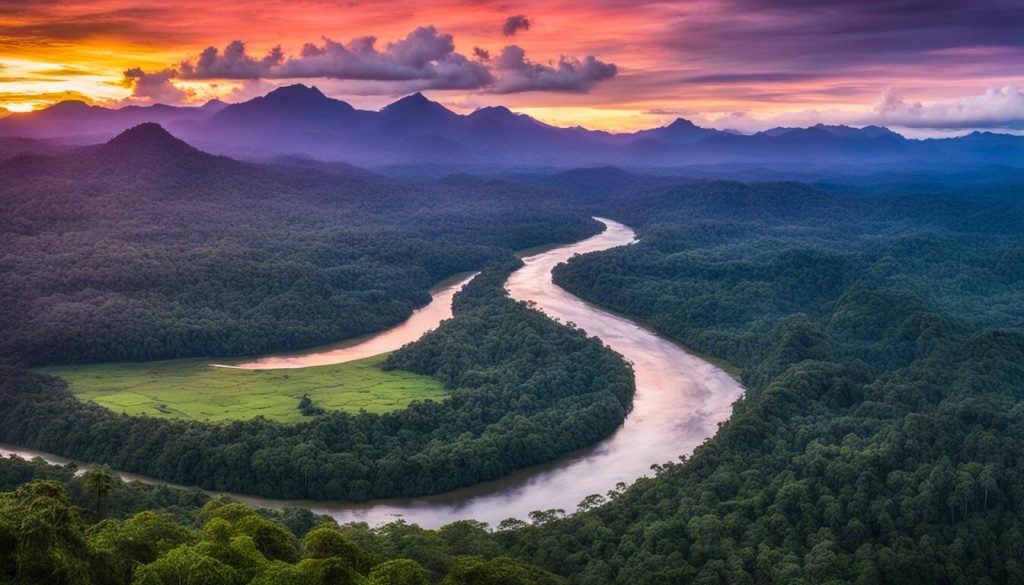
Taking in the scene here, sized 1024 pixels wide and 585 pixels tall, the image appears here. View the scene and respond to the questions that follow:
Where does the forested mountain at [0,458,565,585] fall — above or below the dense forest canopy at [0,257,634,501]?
above

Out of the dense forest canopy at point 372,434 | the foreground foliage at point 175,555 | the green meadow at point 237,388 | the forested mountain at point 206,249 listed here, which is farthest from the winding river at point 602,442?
the foreground foliage at point 175,555

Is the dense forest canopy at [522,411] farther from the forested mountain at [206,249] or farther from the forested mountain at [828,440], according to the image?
the forested mountain at [206,249]

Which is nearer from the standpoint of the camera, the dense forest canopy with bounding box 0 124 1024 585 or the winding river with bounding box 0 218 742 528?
the dense forest canopy with bounding box 0 124 1024 585

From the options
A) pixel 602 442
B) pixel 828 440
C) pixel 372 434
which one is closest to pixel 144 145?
pixel 372 434

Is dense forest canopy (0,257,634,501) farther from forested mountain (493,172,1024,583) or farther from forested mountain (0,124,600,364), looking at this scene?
forested mountain (0,124,600,364)

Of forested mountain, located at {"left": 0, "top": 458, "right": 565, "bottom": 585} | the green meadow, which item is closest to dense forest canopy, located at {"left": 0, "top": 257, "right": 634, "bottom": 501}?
the green meadow

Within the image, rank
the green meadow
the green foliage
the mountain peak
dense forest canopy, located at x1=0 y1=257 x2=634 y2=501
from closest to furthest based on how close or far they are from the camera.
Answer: dense forest canopy, located at x1=0 y1=257 x2=634 y2=501 < the green meadow < the green foliage < the mountain peak

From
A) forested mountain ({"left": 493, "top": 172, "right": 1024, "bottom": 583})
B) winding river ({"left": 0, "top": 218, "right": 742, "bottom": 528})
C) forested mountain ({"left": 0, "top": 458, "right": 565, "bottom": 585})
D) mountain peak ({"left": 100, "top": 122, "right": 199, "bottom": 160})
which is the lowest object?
winding river ({"left": 0, "top": 218, "right": 742, "bottom": 528})

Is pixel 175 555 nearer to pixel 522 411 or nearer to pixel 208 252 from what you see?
pixel 522 411
